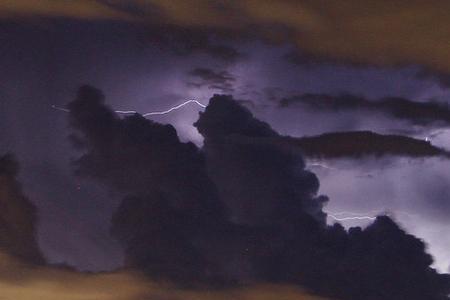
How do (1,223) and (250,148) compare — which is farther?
(250,148)

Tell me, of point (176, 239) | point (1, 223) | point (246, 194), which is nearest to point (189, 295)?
point (176, 239)

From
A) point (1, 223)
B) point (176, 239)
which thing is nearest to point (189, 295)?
point (176, 239)

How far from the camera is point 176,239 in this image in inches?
555

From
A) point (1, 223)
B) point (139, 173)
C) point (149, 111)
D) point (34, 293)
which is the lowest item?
point (34, 293)

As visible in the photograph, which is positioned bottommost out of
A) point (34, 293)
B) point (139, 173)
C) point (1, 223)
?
point (34, 293)

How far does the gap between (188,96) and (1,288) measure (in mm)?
3995

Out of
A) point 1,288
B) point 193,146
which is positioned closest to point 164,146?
point 193,146

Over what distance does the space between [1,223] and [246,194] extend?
3459 millimetres

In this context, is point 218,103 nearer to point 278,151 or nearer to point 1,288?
point 278,151

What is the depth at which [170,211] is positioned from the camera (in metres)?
14.1

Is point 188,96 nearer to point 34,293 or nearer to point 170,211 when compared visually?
point 170,211

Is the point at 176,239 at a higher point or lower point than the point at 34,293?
higher

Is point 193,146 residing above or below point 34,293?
above

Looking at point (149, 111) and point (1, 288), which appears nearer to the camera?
point (1, 288)
